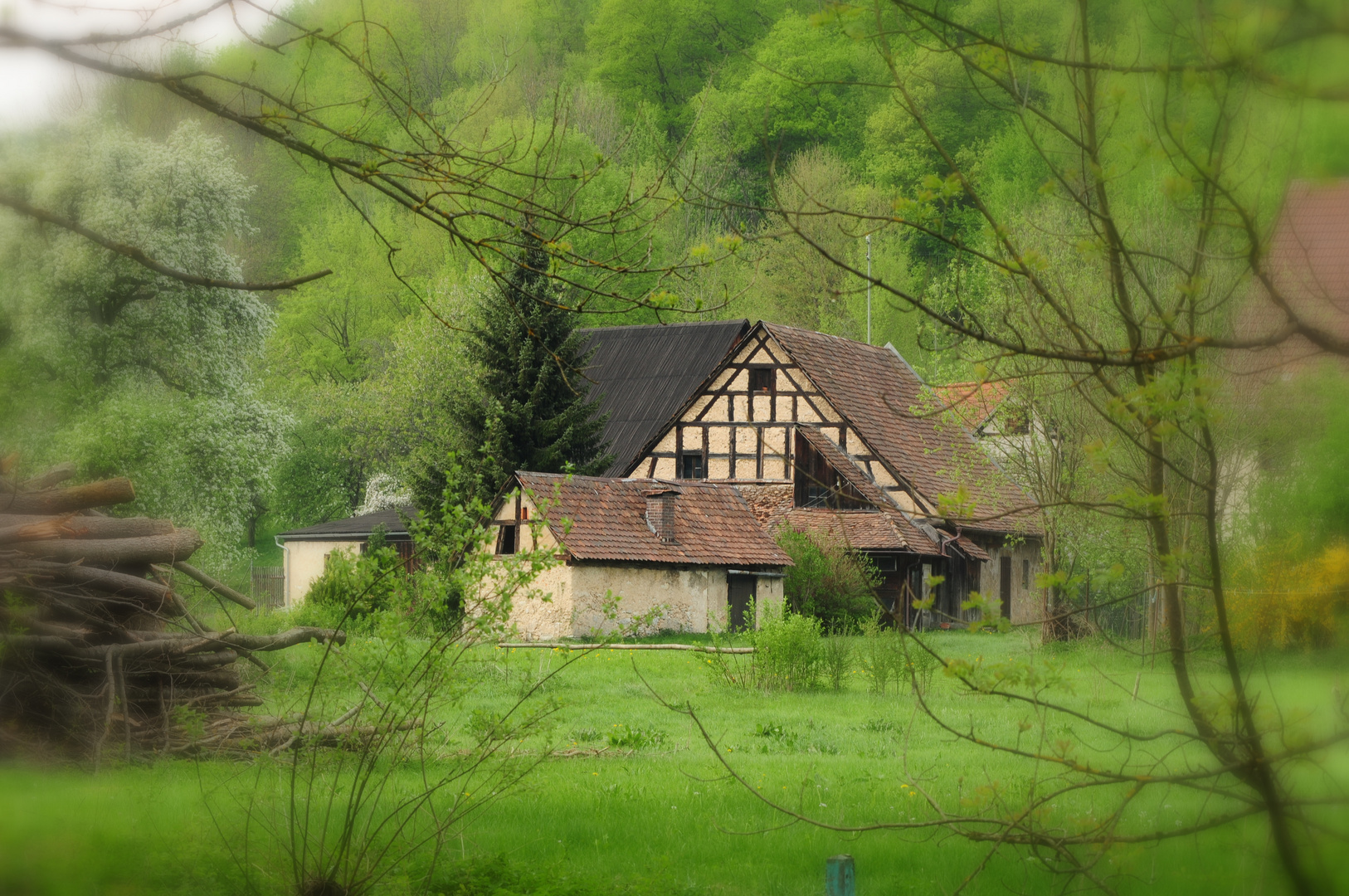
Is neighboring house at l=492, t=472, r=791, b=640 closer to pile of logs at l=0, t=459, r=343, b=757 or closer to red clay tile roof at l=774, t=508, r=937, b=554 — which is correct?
red clay tile roof at l=774, t=508, r=937, b=554

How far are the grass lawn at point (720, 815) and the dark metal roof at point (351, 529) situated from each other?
30.0 metres

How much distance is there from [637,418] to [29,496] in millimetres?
26639

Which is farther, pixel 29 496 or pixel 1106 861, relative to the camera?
pixel 29 496

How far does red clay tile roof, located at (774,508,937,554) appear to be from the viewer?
29.9m

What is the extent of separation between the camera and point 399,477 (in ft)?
161

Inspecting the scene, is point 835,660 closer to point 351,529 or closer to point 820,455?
point 820,455

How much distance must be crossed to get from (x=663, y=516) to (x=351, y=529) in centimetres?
1892

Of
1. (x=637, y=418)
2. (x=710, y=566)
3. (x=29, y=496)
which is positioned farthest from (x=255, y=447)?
(x=29, y=496)

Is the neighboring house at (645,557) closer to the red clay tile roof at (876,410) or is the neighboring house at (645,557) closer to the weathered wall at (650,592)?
the weathered wall at (650,592)

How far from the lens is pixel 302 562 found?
46031 mm

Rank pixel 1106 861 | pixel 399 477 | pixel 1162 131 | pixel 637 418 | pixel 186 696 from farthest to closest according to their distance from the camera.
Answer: pixel 399 477 < pixel 637 418 < pixel 186 696 < pixel 1106 861 < pixel 1162 131

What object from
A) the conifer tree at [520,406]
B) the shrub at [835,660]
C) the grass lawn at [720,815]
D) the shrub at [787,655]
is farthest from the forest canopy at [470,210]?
the shrub at [787,655]

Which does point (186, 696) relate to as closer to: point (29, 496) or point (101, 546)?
point (101, 546)

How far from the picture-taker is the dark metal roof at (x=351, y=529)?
141 feet
